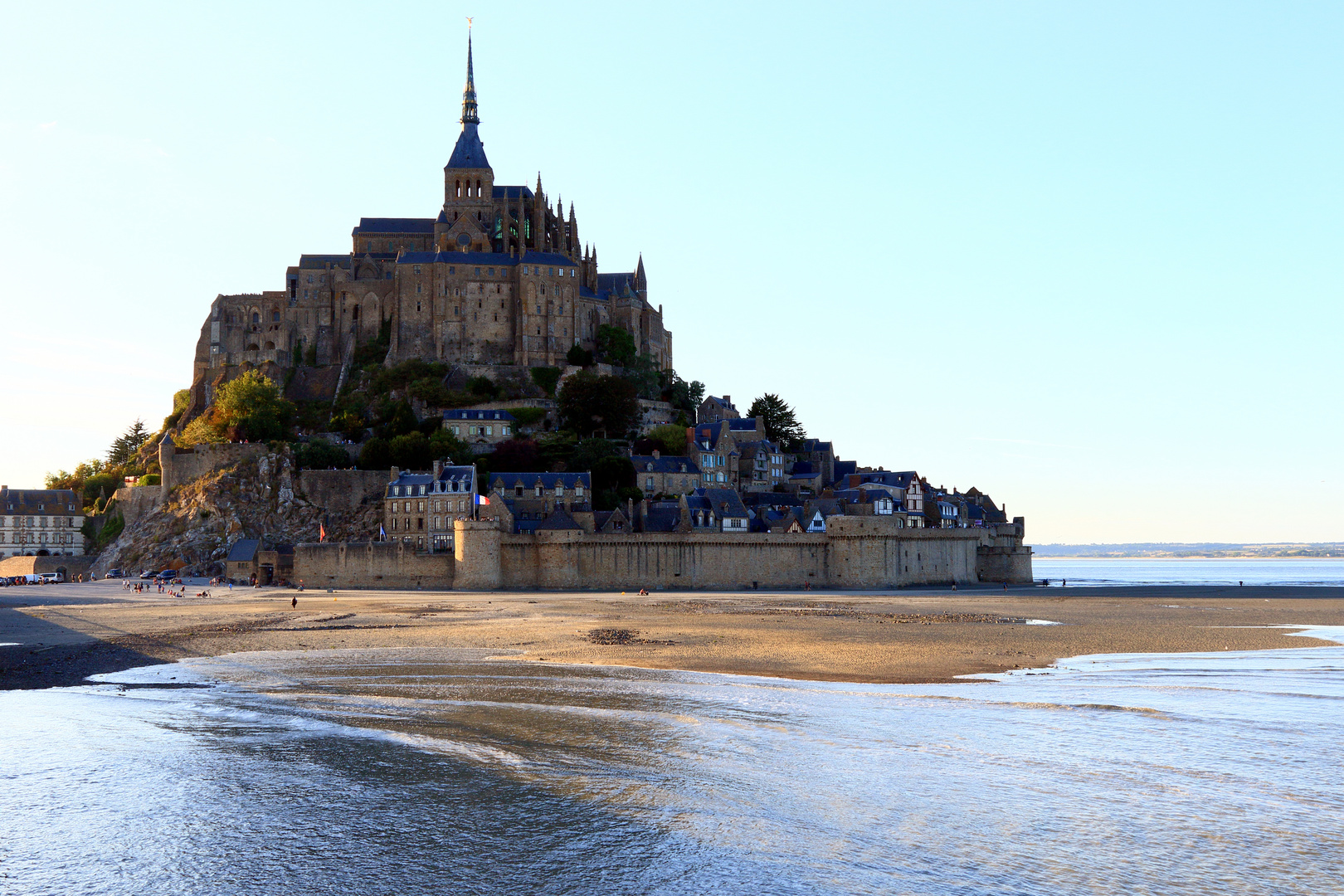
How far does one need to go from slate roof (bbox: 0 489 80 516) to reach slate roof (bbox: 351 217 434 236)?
2930 centimetres

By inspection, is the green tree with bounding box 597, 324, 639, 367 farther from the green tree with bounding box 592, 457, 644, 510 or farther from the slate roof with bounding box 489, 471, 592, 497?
the slate roof with bounding box 489, 471, 592, 497

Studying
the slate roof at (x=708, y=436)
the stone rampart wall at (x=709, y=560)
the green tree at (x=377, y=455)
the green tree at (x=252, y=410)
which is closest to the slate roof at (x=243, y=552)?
the green tree at (x=377, y=455)

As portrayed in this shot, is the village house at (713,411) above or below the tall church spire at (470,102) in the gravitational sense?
below

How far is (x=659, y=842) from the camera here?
1450 centimetres

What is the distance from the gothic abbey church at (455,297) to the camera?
271ft

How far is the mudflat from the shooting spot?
30.4m

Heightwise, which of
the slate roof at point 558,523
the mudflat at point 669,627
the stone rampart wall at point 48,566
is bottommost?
the mudflat at point 669,627

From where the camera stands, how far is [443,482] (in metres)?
63.2

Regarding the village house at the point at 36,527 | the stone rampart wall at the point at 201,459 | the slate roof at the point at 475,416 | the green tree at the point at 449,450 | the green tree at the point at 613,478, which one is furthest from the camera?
the village house at the point at 36,527

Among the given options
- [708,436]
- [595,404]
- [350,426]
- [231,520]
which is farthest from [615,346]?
[231,520]

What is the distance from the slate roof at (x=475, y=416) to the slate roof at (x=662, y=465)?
31.0 ft

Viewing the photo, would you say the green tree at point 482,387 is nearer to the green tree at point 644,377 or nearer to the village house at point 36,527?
the green tree at point 644,377

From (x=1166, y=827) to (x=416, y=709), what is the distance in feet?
46.5

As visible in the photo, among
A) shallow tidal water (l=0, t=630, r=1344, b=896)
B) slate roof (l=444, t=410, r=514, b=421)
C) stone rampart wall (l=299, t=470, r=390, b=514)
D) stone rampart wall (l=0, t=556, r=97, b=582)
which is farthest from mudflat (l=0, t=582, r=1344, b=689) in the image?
slate roof (l=444, t=410, r=514, b=421)
